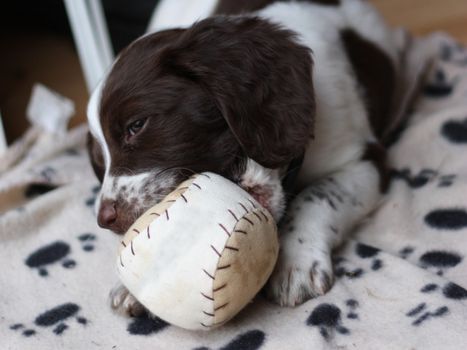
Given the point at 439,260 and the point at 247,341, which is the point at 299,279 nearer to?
the point at 247,341

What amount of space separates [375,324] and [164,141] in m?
0.76

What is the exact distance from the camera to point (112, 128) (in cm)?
202

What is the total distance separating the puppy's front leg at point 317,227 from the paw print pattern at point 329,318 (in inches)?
2.8

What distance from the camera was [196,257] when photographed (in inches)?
65.1

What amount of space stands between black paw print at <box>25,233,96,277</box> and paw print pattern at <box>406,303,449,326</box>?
1.14 metres

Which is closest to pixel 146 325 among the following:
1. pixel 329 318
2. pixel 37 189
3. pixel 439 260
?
pixel 329 318

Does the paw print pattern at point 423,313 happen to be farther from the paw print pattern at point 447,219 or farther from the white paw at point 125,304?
the white paw at point 125,304

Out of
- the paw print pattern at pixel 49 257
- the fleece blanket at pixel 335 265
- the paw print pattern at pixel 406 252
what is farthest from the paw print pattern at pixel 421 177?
the paw print pattern at pixel 49 257

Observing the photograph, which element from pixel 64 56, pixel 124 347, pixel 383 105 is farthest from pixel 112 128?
pixel 64 56

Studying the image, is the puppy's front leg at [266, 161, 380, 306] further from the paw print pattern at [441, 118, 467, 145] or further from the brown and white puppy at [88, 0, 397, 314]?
the paw print pattern at [441, 118, 467, 145]

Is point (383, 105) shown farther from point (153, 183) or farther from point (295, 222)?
point (153, 183)

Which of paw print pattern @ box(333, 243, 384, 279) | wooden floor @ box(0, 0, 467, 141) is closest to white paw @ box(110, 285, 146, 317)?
paw print pattern @ box(333, 243, 384, 279)

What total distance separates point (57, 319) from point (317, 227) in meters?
0.83

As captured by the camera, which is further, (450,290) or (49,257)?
(49,257)
